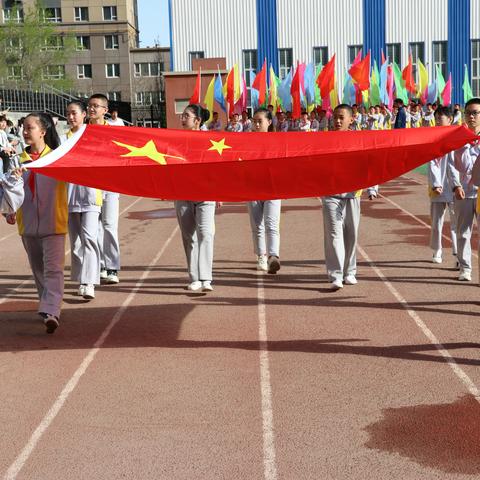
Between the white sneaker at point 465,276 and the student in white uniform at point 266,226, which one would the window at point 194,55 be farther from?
the white sneaker at point 465,276

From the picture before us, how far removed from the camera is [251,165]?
658 cm

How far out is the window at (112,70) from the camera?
74.0 metres

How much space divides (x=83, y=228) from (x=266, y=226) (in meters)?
2.33

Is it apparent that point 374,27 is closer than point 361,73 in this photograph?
No

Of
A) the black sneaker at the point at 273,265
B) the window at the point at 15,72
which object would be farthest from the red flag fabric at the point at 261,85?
the window at the point at 15,72

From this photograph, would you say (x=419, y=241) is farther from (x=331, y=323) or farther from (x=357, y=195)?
(x=331, y=323)

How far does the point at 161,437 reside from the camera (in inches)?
182

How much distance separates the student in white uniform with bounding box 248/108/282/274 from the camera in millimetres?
9664

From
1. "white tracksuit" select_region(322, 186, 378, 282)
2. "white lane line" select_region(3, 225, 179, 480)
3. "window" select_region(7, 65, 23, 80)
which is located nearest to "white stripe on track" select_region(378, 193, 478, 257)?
"white tracksuit" select_region(322, 186, 378, 282)

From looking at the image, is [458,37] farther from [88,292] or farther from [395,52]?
[88,292]

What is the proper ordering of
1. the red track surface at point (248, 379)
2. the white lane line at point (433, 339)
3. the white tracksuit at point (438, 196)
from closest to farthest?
the red track surface at point (248, 379), the white lane line at point (433, 339), the white tracksuit at point (438, 196)

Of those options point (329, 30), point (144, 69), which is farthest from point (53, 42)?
point (329, 30)

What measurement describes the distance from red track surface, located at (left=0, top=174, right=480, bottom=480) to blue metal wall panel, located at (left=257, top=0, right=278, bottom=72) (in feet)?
127

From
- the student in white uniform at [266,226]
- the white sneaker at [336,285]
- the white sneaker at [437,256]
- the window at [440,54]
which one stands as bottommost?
the white sneaker at [437,256]
